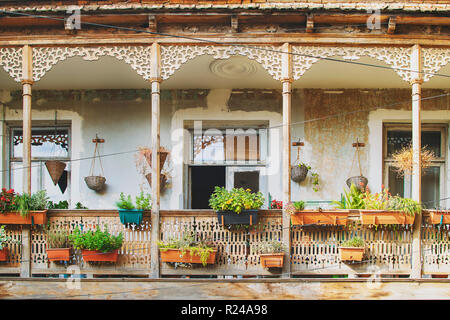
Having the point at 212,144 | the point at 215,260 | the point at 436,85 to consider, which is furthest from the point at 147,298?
the point at 436,85

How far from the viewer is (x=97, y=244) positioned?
6.14m

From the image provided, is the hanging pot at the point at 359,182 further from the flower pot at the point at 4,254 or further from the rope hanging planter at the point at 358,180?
the flower pot at the point at 4,254

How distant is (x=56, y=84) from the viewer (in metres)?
8.51

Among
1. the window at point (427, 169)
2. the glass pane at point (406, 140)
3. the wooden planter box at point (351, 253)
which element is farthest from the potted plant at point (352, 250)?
the glass pane at point (406, 140)

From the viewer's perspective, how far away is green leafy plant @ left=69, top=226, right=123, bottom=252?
616cm

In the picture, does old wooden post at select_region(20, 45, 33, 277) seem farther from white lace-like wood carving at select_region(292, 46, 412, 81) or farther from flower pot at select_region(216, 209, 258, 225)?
white lace-like wood carving at select_region(292, 46, 412, 81)

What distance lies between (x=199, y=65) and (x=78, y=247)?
351 cm

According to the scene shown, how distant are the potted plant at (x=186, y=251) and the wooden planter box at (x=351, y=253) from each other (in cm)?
182

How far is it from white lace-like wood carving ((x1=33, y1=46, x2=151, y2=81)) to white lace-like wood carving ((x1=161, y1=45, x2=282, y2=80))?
0.30 meters

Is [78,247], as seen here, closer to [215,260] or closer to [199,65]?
[215,260]

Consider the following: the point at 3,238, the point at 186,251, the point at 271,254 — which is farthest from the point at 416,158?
the point at 3,238

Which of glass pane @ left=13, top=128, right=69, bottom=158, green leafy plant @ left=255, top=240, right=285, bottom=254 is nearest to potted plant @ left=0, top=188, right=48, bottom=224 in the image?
glass pane @ left=13, top=128, right=69, bottom=158

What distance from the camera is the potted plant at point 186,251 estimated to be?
6.19 m

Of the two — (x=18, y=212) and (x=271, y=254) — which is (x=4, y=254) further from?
(x=271, y=254)
